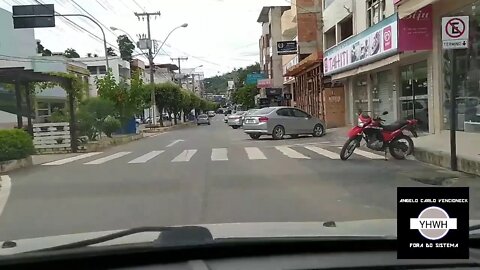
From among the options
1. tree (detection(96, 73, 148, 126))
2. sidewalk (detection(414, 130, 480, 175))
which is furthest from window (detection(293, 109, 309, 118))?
tree (detection(96, 73, 148, 126))

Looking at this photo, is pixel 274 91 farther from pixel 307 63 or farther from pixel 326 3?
pixel 326 3

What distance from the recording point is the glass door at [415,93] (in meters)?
21.1

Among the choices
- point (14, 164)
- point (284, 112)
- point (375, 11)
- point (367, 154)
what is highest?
point (375, 11)

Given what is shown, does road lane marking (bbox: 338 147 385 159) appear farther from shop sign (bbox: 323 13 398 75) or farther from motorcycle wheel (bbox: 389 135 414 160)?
shop sign (bbox: 323 13 398 75)

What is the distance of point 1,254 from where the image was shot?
2912 millimetres

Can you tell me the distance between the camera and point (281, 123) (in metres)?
26.2

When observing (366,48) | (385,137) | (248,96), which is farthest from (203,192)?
(248,96)

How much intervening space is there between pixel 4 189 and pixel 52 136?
11.3m

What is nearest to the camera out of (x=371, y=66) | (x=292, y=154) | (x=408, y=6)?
(x=292, y=154)

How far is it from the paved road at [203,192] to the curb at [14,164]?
0.63 metres

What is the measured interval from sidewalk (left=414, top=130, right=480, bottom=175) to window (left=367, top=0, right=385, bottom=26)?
307 inches

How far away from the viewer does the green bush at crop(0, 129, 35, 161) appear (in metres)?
16.2

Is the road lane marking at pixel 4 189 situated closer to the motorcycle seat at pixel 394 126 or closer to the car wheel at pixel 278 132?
the motorcycle seat at pixel 394 126

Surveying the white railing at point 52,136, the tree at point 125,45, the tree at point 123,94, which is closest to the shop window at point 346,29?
the tree at point 123,94
